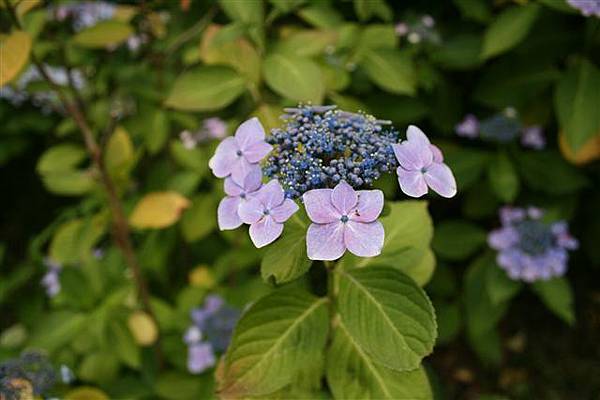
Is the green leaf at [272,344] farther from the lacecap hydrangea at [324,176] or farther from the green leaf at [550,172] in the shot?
A: the green leaf at [550,172]

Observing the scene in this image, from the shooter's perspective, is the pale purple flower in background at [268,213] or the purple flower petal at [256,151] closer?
the pale purple flower in background at [268,213]

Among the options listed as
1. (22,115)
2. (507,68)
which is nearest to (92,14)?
(22,115)

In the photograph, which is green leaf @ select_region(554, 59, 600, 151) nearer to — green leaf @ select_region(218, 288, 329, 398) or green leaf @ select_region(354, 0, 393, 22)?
green leaf @ select_region(354, 0, 393, 22)

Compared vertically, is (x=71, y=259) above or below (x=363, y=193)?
below

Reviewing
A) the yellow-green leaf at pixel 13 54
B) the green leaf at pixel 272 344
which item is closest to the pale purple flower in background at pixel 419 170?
the green leaf at pixel 272 344

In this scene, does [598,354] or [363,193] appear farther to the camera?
[598,354]

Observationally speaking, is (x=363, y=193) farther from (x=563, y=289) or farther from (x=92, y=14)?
(x=92, y=14)
